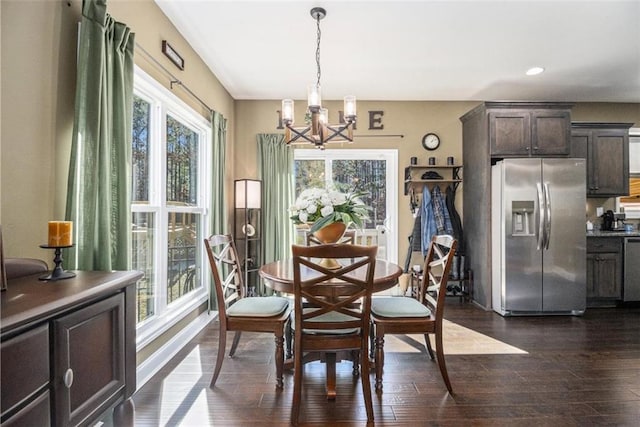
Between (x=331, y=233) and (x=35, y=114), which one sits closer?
(x=35, y=114)

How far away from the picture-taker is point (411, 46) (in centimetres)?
306

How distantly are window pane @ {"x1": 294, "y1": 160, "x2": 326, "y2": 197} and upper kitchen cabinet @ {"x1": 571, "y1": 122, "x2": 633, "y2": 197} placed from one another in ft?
10.9

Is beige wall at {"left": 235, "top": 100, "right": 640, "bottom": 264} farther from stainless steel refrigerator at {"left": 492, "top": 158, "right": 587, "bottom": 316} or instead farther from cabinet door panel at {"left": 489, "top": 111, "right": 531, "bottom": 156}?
stainless steel refrigerator at {"left": 492, "top": 158, "right": 587, "bottom": 316}

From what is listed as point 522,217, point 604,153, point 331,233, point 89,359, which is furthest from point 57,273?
point 604,153

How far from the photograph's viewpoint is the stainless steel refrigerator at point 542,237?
3645mm

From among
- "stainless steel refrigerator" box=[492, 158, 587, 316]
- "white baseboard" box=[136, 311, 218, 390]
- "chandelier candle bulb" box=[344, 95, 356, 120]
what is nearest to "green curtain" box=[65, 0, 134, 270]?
"white baseboard" box=[136, 311, 218, 390]

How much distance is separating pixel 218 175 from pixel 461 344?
298 centimetres

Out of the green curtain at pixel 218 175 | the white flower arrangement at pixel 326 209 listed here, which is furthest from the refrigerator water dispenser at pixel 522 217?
the green curtain at pixel 218 175

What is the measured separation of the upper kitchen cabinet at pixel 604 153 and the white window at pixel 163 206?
4.68 metres

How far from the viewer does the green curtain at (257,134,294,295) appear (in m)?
4.41

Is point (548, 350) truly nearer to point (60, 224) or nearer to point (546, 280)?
point (546, 280)

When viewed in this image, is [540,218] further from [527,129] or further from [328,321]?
[328,321]

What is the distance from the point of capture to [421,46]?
10.0ft

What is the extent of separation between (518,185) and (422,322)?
242cm
